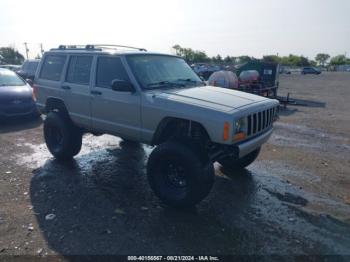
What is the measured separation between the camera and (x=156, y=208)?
4.42 meters

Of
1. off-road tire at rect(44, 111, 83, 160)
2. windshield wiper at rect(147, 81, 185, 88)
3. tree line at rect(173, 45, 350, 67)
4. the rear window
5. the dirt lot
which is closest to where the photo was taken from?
the dirt lot

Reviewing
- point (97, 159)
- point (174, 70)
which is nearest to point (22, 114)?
point (97, 159)

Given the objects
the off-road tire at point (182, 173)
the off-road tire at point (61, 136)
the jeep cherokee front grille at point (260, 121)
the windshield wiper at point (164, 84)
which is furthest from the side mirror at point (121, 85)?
the off-road tire at point (61, 136)

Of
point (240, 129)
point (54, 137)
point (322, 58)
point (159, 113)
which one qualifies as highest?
point (322, 58)

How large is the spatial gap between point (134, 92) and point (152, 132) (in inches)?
25.9

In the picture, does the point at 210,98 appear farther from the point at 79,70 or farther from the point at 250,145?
the point at 79,70

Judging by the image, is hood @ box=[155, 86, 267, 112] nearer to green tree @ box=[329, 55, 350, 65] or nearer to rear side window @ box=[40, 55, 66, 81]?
rear side window @ box=[40, 55, 66, 81]

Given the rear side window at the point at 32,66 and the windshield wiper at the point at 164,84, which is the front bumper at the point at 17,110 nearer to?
the windshield wiper at the point at 164,84

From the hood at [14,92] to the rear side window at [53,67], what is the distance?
3.80m

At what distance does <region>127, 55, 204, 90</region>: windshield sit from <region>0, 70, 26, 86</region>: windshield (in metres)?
7.07

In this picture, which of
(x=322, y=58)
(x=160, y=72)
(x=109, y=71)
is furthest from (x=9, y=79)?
(x=322, y=58)

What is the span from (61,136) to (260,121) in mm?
3906

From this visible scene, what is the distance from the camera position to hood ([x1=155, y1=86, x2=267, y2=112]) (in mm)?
4188

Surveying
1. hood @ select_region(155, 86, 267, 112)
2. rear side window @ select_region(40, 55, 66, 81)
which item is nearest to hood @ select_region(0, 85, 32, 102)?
rear side window @ select_region(40, 55, 66, 81)
